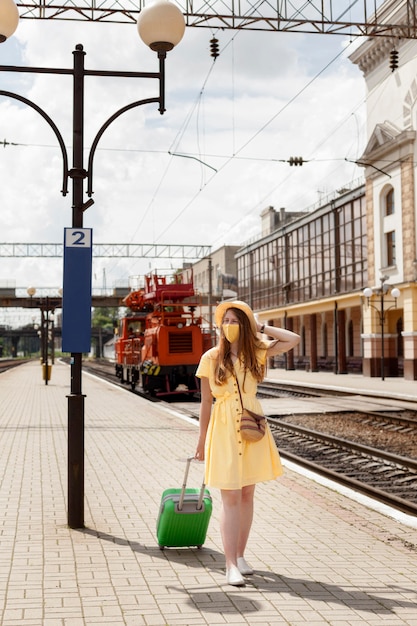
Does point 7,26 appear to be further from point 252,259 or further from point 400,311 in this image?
point 252,259

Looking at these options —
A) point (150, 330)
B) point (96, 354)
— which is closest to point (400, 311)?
point (150, 330)

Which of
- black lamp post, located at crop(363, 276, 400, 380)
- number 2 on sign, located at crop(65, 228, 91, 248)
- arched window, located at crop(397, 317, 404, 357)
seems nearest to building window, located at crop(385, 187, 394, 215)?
black lamp post, located at crop(363, 276, 400, 380)

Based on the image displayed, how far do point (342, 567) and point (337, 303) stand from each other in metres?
36.7

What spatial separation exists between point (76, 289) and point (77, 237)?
0.43 m

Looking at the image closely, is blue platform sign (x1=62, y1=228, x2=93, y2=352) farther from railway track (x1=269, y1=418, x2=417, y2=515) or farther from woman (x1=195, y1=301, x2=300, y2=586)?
railway track (x1=269, y1=418, x2=417, y2=515)

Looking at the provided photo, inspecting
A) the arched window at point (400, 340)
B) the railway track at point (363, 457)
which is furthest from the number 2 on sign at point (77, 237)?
the arched window at point (400, 340)

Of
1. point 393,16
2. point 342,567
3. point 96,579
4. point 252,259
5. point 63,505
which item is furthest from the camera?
point 252,259

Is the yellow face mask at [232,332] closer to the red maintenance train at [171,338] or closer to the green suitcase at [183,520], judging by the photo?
the green suitcase at [183,520]

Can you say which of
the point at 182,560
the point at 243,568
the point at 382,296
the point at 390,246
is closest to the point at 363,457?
the point at 182,560

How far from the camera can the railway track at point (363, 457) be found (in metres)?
8.95

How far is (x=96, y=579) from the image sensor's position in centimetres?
492

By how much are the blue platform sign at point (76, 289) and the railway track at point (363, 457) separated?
371 centimetres

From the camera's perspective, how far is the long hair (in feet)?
16.5

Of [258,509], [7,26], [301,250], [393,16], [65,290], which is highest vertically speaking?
[393,16]
